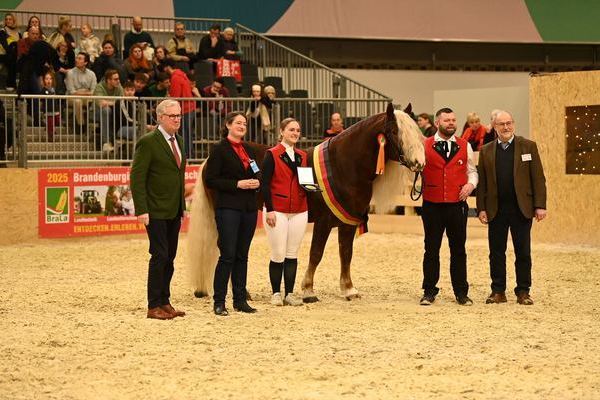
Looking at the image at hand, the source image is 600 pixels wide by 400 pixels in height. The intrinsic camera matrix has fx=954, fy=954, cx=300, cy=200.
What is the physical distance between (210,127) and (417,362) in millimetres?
9629

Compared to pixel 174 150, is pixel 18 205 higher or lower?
lower

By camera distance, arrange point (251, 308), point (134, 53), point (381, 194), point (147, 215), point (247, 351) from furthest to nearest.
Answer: point (134, 53)
point (381, 194)
point (251, 308)
point (147, 215)
point (247, 351)

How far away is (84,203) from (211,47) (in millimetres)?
5257

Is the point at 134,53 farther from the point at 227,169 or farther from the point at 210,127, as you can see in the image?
the point at 227,169

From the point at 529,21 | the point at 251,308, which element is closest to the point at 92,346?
the point at 251,308

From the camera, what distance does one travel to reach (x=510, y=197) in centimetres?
873

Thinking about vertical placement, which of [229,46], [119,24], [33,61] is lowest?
[33,61]

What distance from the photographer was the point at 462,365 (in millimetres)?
6180

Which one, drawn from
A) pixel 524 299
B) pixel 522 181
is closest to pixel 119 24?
pixel 522 181

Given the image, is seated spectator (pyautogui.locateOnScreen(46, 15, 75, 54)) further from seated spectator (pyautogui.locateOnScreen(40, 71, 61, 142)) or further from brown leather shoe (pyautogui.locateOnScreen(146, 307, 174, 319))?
brown leather shoe (pyautogui.locateOnScreen(146, 307, 174, 319))

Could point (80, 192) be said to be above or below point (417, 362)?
above

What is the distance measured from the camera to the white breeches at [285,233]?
8.46 meters

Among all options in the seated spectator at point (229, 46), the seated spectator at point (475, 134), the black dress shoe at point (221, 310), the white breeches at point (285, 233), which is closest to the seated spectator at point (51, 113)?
the seated spectator at point (229, 46)

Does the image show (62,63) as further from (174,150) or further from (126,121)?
(174,150)
